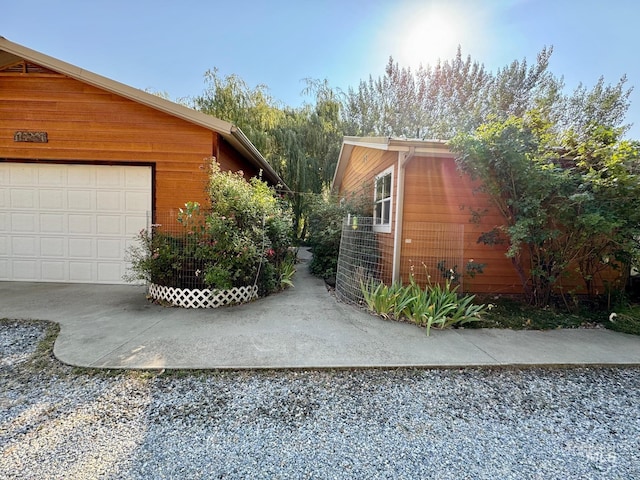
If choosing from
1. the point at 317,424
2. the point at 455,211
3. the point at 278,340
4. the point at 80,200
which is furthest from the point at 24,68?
the point at 455,211

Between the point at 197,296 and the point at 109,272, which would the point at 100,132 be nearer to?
the point at 109,272

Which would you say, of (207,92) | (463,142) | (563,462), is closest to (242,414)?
(563,462)

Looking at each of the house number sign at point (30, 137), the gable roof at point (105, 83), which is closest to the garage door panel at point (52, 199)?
the house number sign at point (30, 137)

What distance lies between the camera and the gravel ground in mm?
1858

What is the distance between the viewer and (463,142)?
450 cm

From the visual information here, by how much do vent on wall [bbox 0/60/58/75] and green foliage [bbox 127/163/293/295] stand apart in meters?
4.11

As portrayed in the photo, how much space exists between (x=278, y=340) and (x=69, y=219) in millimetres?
5618

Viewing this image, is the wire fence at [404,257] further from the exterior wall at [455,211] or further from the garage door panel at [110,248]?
the garage door panel at [110,248]

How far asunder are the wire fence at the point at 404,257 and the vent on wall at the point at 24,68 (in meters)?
6.78

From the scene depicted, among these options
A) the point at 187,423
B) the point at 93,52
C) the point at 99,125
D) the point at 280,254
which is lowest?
the point at 187,423

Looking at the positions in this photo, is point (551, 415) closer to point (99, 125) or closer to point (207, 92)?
point (99, 125)

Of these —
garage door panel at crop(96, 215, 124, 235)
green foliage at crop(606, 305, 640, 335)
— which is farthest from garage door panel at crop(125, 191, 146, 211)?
green foliage at crop(606, 305, 640, 335)

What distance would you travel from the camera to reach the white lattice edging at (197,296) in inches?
195

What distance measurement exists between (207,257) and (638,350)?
19.4 ft
